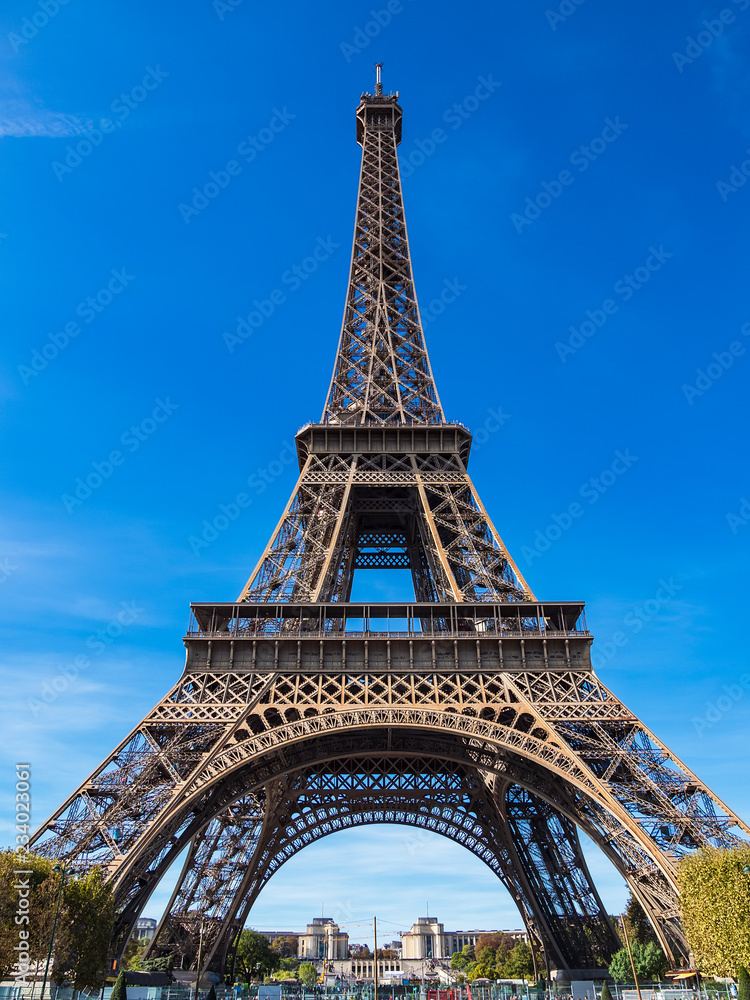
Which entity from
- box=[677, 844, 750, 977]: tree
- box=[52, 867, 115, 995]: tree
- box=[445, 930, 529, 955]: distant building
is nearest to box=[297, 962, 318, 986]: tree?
box=[445, 930, 529, 955]: distant building

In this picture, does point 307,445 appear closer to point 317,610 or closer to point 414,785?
point 317,610

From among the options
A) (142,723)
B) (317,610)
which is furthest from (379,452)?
(142,723)

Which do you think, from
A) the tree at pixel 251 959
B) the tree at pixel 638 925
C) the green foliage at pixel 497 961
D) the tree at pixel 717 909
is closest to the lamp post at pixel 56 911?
the tree at pixel 717 909

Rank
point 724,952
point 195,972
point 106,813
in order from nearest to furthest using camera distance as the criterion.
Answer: point 724,952 → point 106,813 → point 195,972

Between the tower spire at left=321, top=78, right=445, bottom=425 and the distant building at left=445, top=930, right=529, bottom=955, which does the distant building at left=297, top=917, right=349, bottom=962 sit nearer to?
the distant building at left=445, top=930, right=529, bottom=955

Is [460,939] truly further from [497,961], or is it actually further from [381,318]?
[381,318]

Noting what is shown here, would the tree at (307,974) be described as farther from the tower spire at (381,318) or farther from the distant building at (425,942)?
the tower spire at (381,318)

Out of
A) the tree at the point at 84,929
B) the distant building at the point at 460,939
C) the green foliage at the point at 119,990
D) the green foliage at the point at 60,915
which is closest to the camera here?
the green foliage at the point at 60,915
